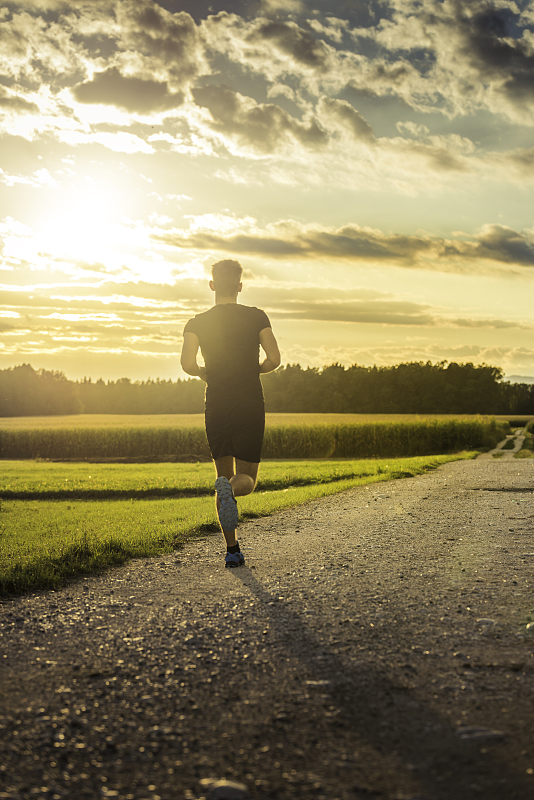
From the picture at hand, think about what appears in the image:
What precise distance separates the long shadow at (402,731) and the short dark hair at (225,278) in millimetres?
2989

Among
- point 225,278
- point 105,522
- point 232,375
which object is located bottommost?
point 105,522

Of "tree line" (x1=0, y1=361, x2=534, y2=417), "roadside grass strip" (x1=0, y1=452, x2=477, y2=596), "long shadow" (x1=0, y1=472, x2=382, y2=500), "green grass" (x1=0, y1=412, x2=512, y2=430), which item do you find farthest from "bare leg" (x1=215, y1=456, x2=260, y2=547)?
"tree line" (x1=0, y1=361, x2=534, y2=417)

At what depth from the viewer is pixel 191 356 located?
16.7ft

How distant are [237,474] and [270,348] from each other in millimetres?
1109

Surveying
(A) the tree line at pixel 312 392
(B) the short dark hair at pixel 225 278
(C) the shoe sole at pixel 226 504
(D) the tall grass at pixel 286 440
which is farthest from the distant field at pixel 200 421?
(C) the shoe sole at pixel 226 504

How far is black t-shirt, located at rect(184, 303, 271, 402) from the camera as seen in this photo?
16.3ft

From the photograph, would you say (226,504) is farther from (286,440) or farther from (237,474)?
(286,440)

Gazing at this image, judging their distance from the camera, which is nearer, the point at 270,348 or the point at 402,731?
the point at 402,731

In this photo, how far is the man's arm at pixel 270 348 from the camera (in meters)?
5.06

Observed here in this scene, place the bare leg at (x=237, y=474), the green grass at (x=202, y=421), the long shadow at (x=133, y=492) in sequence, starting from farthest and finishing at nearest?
the green grass at (x=202, y=421) < the long shadow at (x=133, y=492) < the bare leg at (x=237, y=474)

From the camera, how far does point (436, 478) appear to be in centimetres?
1371

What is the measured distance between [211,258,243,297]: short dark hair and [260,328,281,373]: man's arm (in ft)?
1.54

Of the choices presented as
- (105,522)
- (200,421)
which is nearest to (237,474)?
(105,522)

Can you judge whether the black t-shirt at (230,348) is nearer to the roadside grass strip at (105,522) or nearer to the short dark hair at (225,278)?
the short dark hair at (225,278)
